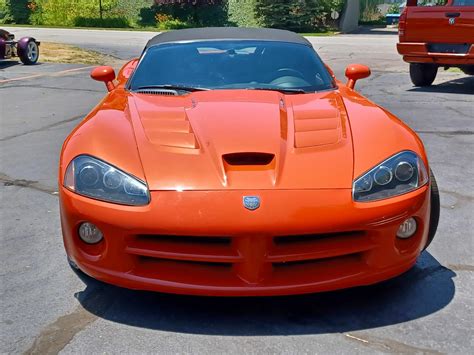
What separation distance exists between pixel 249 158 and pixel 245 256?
1.74 feet

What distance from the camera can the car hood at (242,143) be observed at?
292cm

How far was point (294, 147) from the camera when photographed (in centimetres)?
315

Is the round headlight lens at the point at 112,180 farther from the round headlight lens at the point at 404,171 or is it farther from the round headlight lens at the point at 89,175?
the round headlight lens at the point at 404,171

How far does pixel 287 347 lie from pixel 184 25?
31473mm

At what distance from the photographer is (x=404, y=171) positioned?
3051mm

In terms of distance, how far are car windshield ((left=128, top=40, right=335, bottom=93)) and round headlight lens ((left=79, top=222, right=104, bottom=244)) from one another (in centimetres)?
149

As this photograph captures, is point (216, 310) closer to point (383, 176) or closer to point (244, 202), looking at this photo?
point (244, 202)

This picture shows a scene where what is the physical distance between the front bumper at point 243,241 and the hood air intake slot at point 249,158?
0.84ft

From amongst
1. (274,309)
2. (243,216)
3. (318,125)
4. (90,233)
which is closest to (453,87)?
(318,125)

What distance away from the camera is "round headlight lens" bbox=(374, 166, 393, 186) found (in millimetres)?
2983

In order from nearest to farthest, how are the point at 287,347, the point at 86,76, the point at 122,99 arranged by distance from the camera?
the point at 287,347 → the point at 122,99 → the point at 86,76

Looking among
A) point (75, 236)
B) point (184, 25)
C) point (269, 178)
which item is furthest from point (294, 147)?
point (184, 25)

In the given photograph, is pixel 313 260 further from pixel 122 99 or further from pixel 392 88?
pixel 392 88

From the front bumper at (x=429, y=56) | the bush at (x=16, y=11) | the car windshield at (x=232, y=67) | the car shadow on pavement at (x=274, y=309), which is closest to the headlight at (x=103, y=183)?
the car shadow on pavement at (x=274, y=309)
